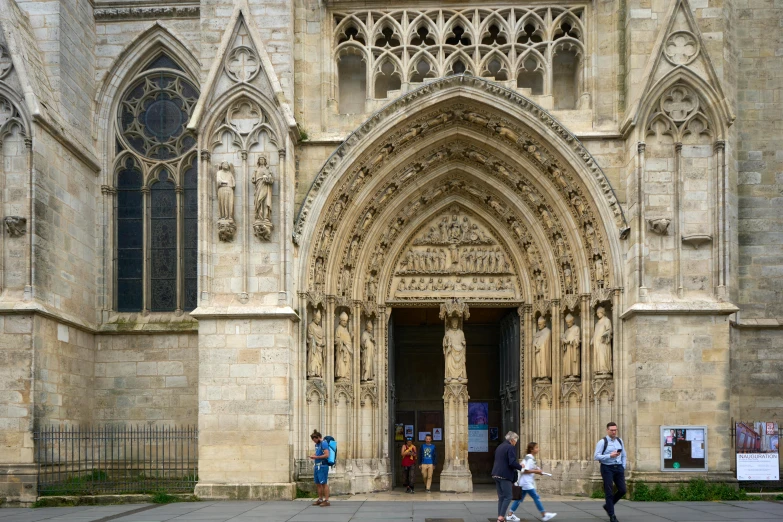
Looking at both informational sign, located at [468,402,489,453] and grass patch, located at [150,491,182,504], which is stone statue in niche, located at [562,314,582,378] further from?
grass patch, located at [150,491,182,504]

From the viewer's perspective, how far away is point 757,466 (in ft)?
55.1

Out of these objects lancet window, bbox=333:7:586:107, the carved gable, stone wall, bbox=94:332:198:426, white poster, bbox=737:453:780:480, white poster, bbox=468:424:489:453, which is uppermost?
lancet window, bbox=333:7:586:107

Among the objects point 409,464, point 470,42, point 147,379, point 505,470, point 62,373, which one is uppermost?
point 470,42

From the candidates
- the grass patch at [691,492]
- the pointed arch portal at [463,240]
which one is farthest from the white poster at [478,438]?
the grass patch at [691,492]

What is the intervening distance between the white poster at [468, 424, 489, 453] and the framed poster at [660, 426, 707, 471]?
776cm

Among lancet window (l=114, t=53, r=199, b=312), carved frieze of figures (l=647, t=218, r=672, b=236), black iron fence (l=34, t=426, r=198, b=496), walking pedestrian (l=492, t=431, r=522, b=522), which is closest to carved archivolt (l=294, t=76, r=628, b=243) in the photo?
carved frieze of figures (l=647, t=218, r=672, b=236)

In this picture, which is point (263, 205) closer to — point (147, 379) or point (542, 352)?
point (147, 379)

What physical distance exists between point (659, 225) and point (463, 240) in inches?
177

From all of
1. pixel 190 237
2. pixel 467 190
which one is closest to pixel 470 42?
pixel 467 190

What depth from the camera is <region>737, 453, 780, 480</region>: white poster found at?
54.9 feet

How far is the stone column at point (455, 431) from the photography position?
63.5ft

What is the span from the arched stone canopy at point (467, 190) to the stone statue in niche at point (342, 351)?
69 cm

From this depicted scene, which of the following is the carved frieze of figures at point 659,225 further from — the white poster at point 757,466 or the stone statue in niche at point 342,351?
the stone statue in niche at point 342,351

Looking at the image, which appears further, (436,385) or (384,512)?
(436,385)
